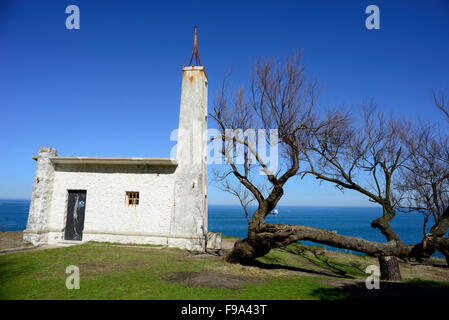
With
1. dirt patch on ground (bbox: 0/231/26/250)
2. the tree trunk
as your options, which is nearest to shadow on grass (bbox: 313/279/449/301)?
the tree trunk

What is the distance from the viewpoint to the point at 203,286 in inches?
288

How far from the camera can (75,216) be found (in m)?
14.2

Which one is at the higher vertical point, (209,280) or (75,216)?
(75,216)

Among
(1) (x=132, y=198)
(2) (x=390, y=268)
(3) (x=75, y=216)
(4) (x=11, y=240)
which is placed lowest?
(4) (x=11, y=240)

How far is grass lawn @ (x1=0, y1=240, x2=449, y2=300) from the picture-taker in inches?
258

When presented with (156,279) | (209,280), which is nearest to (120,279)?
(156,279)

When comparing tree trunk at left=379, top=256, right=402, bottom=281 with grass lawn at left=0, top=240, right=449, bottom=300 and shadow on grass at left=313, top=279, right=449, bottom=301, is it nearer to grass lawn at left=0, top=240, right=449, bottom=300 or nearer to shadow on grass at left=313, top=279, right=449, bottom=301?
grass lawn at left=0, top=240, right=449, bottom=300

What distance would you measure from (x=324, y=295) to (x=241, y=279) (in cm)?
255

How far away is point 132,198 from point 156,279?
22.5 feet

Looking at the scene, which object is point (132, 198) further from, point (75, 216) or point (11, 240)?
point (11, 240)

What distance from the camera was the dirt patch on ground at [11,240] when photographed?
13.1 metres

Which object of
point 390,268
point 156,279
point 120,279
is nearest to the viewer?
point 120,279

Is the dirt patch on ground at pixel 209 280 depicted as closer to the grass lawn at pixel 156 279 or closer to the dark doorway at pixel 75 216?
the grass lawn at pixel 156 279
